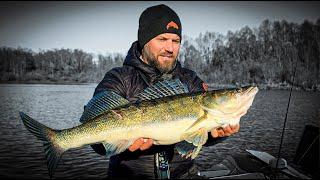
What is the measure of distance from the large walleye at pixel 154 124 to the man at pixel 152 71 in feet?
0.53

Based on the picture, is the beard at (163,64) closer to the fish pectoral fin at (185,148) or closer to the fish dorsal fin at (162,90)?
the fish dorsal fin at (162,90)

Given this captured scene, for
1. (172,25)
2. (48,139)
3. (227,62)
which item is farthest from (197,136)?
(227,62)

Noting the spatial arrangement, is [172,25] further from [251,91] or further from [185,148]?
[185,148]

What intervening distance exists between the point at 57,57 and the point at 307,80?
3390 inches

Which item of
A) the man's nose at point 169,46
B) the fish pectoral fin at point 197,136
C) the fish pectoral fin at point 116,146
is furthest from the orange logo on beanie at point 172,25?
the fish pectoral fin at point 116,146

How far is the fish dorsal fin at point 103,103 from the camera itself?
330 cm

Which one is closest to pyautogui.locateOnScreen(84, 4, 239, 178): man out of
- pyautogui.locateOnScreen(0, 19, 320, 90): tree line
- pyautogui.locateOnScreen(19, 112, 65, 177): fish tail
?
pyautogui.locateOnScreen(19, 112, 65, 177): fish tail

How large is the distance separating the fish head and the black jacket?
0.76m

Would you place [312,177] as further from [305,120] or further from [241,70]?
[241,70]

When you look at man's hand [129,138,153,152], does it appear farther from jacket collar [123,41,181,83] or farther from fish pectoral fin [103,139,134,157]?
jacket collar [123,41,181,83]

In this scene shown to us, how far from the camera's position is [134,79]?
3793 millimetres

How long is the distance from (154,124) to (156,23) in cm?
178

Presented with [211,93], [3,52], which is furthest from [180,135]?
[3,52]

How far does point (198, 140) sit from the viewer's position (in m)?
3.16
